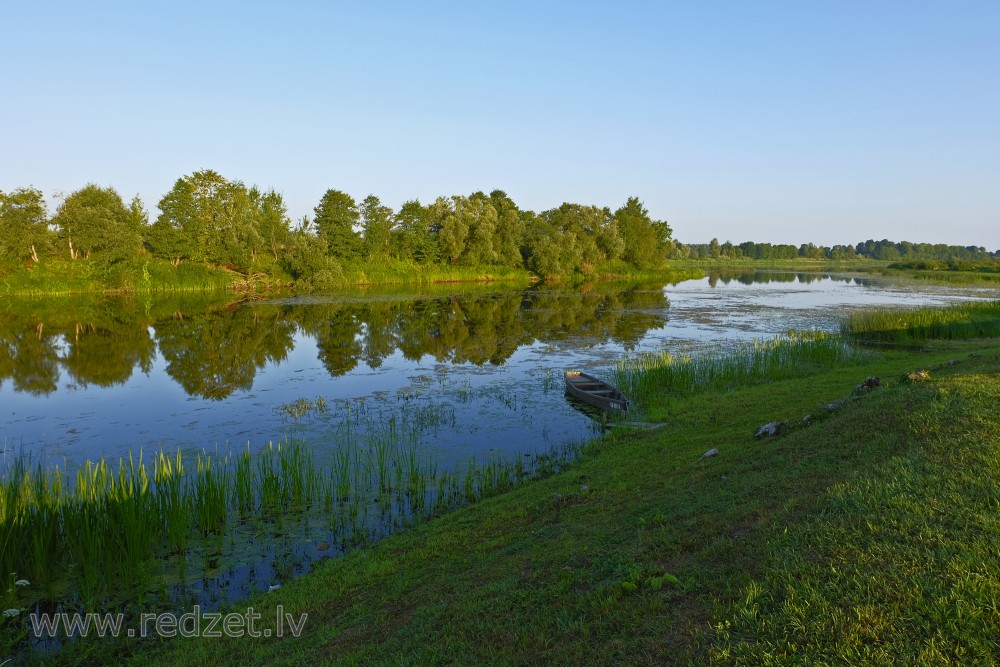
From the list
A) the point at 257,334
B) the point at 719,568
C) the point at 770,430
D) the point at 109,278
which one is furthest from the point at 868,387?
the point at 109,278

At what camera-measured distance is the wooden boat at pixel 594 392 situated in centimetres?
1875

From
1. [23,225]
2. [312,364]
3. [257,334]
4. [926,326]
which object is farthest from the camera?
[23,225]

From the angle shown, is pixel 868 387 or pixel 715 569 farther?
pixel 868 387

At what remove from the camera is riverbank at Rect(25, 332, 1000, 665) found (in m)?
4.83

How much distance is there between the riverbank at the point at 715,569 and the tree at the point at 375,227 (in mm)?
82515

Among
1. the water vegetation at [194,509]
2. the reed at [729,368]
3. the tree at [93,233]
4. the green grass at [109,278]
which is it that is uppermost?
the tree at [93,233]

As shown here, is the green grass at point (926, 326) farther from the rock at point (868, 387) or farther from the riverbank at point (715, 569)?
the riverbank at point (715, 569)

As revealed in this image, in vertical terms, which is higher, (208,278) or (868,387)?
(208,278)

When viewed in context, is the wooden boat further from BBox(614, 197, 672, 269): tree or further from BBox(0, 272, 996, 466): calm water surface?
BBox(614, 197, 672, 269): tree

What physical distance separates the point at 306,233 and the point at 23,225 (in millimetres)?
31479

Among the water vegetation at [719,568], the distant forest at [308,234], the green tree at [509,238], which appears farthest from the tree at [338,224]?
the water vegetation at [719,568]

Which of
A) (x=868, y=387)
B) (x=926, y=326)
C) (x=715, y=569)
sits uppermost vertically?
(x=926, y=326)

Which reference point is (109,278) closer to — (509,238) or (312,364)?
(312,364)

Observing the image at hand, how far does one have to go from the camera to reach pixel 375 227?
292ft
